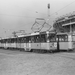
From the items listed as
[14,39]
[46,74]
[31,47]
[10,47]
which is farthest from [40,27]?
[46,74]

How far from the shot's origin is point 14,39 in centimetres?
2616

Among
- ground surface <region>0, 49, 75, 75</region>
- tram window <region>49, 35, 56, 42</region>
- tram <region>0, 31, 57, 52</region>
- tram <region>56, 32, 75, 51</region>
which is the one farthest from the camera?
tram <region>56, 32, 75, 51</region>

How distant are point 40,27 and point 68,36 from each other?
171 inches

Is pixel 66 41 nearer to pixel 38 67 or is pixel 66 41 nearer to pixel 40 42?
pixel 40 42

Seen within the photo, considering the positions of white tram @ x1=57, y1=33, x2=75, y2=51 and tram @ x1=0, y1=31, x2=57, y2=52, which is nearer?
tram @ x1=0, y1=31, x2=57, y2=52

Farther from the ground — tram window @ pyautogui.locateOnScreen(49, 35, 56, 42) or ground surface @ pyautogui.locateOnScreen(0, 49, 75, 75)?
tram window @ pyautogui.locateOnScreen(49, 35, 56, 42)

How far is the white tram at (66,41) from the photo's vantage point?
17.7 metres

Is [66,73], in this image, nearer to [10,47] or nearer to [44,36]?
[44,36]

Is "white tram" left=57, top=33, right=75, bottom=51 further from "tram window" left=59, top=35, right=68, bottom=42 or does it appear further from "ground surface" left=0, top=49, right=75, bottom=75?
"ground surface" left=0, top=49, right=75, bottom=75

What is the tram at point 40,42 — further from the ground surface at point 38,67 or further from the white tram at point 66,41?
the ground surface at point 38,67

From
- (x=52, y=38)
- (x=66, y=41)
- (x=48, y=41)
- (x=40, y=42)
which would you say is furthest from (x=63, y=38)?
(x=40, y=42)

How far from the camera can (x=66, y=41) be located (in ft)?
57.8

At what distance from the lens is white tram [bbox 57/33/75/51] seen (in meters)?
17.7

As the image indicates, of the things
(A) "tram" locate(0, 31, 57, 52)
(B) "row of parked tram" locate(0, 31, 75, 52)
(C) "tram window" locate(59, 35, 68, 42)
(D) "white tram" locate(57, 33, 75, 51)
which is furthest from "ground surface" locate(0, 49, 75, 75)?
(C) "tram window" locate(59, 35, 68, 42)
